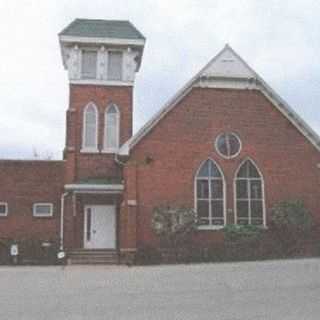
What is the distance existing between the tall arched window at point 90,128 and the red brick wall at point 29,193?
1.47 metres

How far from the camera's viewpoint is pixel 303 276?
66.3ft

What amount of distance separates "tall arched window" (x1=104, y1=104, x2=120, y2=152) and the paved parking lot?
846 cm

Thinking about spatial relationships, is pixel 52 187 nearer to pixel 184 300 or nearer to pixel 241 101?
pixel 241 101

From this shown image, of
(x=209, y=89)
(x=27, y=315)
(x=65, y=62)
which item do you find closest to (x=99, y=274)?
(x=27, y=315)

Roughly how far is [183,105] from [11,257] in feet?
31.8

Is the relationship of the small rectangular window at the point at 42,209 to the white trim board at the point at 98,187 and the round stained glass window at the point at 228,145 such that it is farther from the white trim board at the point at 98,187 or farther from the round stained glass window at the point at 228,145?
the round stained glass window at the point at 228,145

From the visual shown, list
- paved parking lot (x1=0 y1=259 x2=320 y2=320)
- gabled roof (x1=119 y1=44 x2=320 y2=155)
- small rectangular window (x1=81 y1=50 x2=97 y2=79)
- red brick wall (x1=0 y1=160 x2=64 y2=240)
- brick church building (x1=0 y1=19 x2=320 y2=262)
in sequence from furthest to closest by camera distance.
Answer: small rectangular window (x1=81 y1=50 x2=97 y2=79) < red brick wall (x1=0 y1=160 x2=64 y2=240) < gabled roof (x1=119 y1=44 x2=320 y2=155) < brick church building (x1=0 y1=19 x2=320 y2=262) < paved parking lot (x1=0 y1=259 x2=320 y2=320)

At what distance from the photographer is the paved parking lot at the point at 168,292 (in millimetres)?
14117

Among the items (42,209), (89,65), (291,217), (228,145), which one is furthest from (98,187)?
(291,217)

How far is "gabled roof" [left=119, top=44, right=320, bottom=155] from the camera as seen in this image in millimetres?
29781

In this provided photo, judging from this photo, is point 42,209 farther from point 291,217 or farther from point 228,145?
point 291,217

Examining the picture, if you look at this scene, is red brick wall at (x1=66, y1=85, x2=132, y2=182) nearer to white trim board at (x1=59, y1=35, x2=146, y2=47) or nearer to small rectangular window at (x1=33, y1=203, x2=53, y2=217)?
small rectangular window at (x1=33, y1=203, x2=53, y2=217)

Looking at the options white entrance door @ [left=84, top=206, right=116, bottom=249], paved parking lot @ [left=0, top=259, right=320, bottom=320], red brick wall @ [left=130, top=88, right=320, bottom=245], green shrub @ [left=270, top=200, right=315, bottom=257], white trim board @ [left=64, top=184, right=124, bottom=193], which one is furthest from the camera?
white entrance door @ [left=84, top=206, right=116, bottom=249]

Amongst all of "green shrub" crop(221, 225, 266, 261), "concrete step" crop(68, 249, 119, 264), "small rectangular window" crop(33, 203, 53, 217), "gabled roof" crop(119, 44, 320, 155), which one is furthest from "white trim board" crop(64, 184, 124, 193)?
"green shrub" crop(221, 225, 266, 261)
